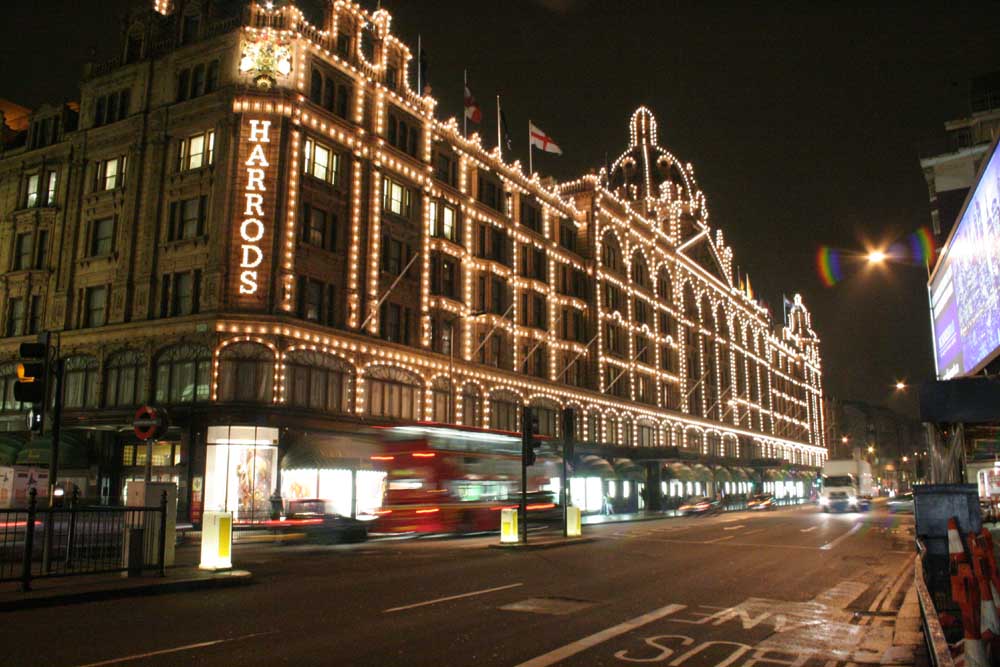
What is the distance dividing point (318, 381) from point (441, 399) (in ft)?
32.3

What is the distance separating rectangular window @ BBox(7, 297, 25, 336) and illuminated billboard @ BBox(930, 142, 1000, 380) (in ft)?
146

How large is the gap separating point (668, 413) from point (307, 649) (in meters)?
69.2

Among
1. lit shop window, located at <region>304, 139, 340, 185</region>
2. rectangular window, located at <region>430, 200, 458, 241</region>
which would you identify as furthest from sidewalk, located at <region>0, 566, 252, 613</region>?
rectangular window, located at <region>430, 200, 458, 241</region>

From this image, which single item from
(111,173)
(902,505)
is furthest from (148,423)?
(902,505)

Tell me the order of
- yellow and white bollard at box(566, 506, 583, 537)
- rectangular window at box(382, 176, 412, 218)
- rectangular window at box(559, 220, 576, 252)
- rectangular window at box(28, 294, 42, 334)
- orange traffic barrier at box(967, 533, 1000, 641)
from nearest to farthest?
1. orange traffic barrier at box(967, 533, 1000, 641)
2. yellow and white bollard at box(566, 506, 583, 537)
3. rectangular window at box(28, 294, 42, 334)
4. rectangular window at box(382, 176, 412, 218)
5. rectangular window at box(559, 220, 576, 252)

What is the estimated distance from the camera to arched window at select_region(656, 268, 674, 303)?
7894 centimetres

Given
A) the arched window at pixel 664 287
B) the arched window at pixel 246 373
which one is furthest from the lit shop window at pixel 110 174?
the arched window at pixel 664 287

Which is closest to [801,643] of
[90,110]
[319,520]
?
[319,520]

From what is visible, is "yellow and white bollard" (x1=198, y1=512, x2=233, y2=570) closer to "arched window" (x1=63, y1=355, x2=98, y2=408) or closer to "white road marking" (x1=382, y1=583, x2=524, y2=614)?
"white road marking" (x1=382, y1=583, x2=524, y2=614)

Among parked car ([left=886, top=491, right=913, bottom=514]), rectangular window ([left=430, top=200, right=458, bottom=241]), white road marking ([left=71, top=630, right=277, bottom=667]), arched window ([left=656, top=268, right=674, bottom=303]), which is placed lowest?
parked car ([left=886, top=491, right=913, bottom=514])

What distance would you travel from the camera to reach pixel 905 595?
14.7 meters

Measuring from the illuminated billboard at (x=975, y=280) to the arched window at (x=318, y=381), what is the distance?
26455mm

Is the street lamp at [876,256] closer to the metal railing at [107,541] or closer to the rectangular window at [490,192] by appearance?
the metal railing at [107,541]

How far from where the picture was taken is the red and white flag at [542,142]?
173ft
